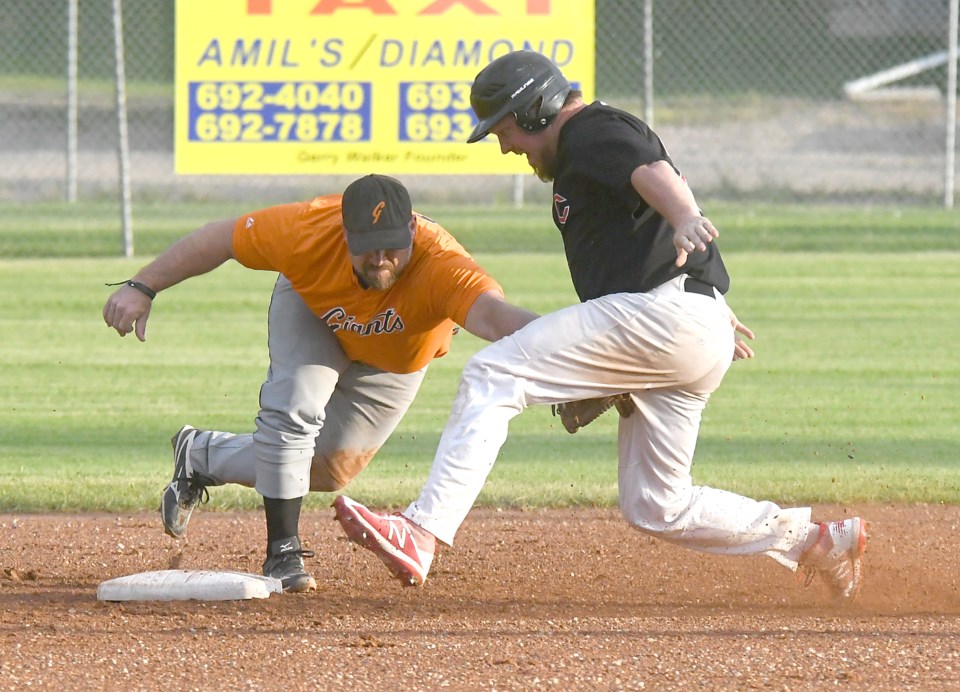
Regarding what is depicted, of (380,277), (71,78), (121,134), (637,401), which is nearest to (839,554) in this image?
(637,401)

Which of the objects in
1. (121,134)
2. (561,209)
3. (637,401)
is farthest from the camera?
(121,134)

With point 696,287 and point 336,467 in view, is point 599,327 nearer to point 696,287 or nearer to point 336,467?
point 696,287

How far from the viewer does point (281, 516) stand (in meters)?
5.57

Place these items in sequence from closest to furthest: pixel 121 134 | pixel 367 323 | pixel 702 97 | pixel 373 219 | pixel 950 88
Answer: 1. pixel 373 219
2. pixel 367 323
3. pixel 121 134
4. pixel 950 88
5. pixel 702 97

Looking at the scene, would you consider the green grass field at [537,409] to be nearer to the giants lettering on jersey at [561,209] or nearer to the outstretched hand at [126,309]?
the outstretched hand at [126,309]

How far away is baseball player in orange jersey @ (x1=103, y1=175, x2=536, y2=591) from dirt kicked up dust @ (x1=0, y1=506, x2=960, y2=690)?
496 millimetres

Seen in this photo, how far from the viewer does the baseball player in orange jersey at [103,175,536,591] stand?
5.20 metres

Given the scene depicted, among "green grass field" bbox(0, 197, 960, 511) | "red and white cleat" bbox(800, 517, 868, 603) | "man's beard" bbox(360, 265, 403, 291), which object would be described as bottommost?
"green grass field" bbox(0, 197, 960, 511)

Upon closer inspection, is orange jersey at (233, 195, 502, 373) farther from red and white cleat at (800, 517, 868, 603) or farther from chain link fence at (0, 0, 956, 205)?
chain link fence at (0, 0, 956, 205)

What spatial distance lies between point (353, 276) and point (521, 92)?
0.92 meters

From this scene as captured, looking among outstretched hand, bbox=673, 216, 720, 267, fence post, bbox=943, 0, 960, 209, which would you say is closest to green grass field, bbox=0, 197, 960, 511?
fence post, bbox=943, 0, 960, 209

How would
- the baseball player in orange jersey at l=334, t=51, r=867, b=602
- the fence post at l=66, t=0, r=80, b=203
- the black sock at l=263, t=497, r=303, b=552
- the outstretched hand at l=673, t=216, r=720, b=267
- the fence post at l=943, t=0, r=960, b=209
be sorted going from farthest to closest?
the fence post at l=943, t=0, r=960, b=209 < the fence post at l=66, t=0, r=80, b=203 < the black sock at l=263, t=497, r=303, b=552 < the baseball player in orange jersey at l=334, t=51, r=867, b=602 < the outstretched hand at l=673, t=216, r=720, b=267

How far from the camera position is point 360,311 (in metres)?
5.46

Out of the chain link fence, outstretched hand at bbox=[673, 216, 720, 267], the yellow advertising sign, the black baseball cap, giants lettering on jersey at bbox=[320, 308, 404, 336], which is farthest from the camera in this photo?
the chain link fence
